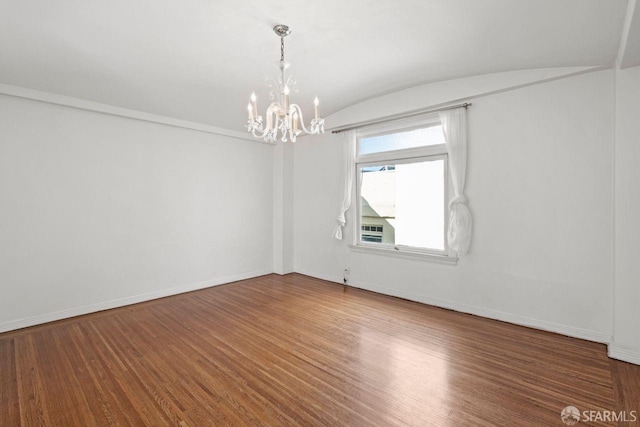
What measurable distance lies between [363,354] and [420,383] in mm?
602

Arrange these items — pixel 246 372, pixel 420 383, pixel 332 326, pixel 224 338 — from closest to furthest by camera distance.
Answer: pixel 420 383 < pixel 246 372 < pixel 224 338 < pixel 332 326

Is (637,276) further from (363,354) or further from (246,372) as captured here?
(246,372)

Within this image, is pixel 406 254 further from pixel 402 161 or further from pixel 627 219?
pixel 627 219

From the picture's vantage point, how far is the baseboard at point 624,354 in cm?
266

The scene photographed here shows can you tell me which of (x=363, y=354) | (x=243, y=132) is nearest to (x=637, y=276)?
(x=363, y=354)

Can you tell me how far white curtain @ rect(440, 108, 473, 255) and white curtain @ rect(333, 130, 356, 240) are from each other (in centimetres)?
157

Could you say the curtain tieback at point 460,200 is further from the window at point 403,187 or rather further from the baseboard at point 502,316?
the baseboard at point 502,316

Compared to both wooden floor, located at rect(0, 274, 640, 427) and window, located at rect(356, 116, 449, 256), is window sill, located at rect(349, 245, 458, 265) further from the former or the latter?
wooden floor, located at rect(0, 274, 640, 427)

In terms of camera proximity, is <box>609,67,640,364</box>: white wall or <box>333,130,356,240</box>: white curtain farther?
<box>333,130,356,240</box>: white curtain

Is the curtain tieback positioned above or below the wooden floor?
above

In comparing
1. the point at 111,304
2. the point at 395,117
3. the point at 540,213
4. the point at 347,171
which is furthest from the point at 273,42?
the point at 111,304

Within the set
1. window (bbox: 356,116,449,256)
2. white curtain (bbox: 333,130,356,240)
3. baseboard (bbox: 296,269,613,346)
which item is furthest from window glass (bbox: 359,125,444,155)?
baseboard (bbox: 296,269,613,346)

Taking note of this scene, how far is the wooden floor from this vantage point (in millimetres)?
2033

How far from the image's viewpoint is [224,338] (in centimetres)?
319
